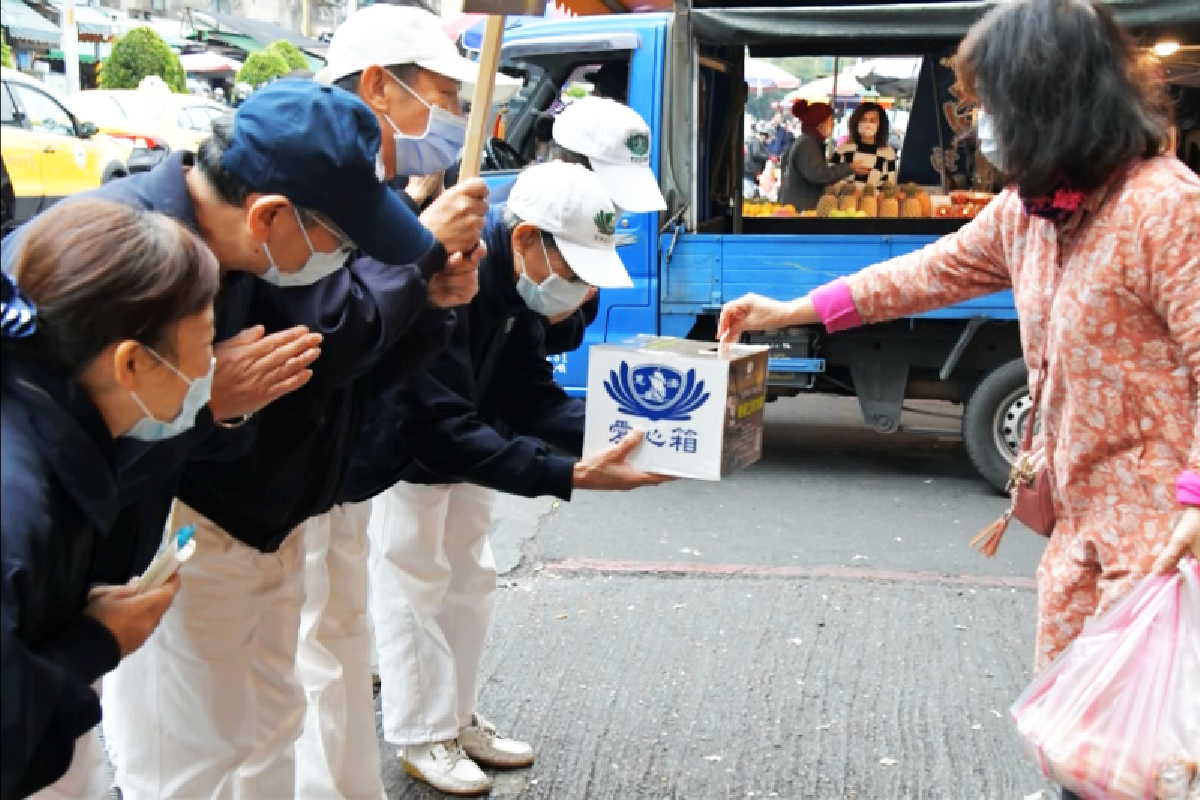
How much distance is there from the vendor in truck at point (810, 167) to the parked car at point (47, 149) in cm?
497

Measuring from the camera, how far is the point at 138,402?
1775 mm

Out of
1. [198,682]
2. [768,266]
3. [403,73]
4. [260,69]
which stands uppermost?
[403,73]

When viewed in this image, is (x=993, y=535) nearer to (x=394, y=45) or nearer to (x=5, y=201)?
(x=394, y=45)

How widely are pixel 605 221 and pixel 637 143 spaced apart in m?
1.26

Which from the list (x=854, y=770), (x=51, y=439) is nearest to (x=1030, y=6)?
(x=51, y=439)

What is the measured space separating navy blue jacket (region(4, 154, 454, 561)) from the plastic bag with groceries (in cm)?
143

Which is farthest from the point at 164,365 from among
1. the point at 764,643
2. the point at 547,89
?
the point at 547,89

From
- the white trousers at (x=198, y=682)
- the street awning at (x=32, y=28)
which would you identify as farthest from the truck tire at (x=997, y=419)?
the street awning at (x=32, y=28)

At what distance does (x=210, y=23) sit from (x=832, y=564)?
3321 cm

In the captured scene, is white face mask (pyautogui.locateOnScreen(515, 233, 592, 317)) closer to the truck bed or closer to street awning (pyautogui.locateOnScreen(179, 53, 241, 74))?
the truck bed

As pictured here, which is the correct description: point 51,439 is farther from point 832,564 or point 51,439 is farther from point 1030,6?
point 832,564

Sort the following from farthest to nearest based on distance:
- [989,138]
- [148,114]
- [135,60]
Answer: [135,60] < [148,114] < [989,138]

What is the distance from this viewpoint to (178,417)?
74.2 inches

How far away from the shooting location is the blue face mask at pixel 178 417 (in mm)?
1821
